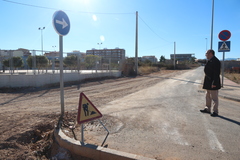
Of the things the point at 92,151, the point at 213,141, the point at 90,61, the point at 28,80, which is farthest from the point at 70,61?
the point at 213,141

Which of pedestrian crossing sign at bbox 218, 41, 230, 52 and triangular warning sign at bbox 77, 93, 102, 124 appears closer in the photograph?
triangular warning sign at bbox 77, 93, 102, 124

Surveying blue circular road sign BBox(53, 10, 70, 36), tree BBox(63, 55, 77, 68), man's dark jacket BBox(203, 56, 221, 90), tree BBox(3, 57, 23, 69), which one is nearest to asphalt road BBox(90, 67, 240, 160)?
man's dark jacket BBox(203, 56, 221, 90)

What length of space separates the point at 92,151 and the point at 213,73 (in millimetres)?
3986

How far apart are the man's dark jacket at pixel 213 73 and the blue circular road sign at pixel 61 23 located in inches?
164

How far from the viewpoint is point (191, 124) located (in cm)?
454

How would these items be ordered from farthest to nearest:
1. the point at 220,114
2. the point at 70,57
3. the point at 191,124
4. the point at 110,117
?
the point at 70,57, the point at 220,114, the point at 110,117, the point at 191,124

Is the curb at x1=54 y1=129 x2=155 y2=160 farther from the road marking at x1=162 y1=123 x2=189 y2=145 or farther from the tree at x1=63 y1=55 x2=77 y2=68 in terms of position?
the tree at x1=63 y1=55 x2=77 y2=68

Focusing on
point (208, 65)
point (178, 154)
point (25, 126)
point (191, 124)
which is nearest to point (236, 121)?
point (191, 124)

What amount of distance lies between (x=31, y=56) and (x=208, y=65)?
11.1 metres

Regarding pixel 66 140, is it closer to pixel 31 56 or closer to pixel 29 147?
pixel 29 147

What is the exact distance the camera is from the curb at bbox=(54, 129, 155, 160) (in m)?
2.93

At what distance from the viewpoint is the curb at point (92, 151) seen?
2.93 metres

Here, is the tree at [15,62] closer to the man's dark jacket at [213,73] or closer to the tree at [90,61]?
the tree at [90,61]

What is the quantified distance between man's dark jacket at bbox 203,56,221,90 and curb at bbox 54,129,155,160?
11.0 ft
